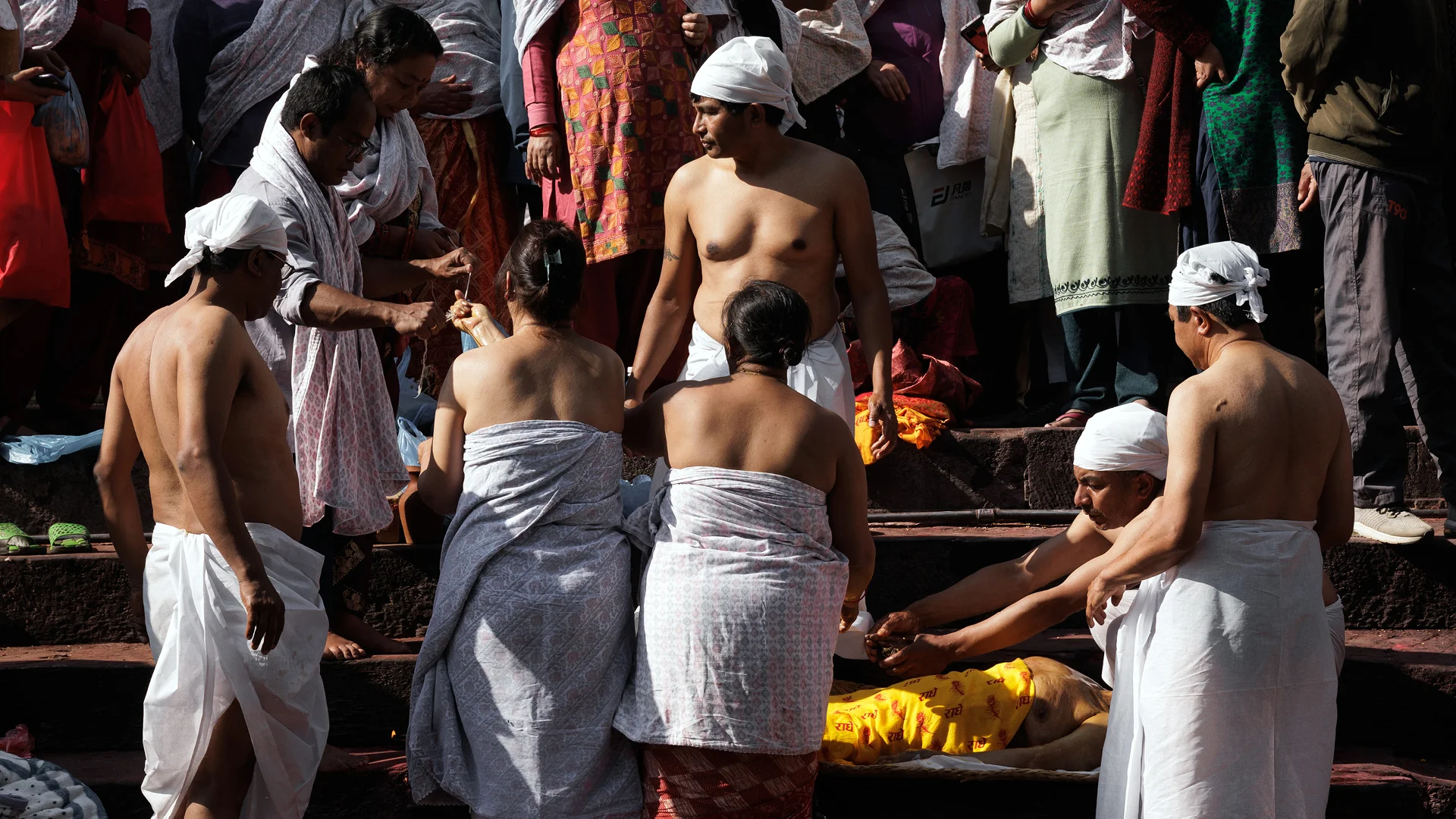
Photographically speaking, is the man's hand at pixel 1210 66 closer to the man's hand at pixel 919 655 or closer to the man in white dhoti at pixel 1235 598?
the man in white dhoti at pixel 1235 598

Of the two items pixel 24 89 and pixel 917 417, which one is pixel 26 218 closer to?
pixel 24 89

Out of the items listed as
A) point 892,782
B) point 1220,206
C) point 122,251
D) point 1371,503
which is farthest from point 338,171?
point 1371,503

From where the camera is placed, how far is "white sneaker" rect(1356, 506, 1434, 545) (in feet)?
16.5

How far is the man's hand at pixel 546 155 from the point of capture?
589cm

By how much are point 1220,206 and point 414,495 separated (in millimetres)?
3366

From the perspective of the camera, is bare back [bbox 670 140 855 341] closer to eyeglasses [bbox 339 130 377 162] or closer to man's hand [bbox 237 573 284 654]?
eyeglasses [bbox 339 130 377 162]

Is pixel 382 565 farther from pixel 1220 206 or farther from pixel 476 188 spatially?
pixel 1220 206

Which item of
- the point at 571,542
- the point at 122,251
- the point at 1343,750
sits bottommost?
the point at 1343,750

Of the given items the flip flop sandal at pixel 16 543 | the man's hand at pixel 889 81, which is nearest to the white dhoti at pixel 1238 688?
the man's hand at pixel 889 81

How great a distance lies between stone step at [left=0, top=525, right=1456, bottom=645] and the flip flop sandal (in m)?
0.15

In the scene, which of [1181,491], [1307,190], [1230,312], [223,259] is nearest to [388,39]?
[223,259]

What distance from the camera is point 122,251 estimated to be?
580cm

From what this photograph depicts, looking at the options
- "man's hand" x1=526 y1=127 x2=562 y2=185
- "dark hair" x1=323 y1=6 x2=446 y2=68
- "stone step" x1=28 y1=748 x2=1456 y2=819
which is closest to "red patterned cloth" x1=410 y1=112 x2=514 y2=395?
"man's hand" x1=526 y1=127 x2=562 y2=185

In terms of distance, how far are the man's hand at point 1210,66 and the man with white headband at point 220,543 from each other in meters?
3.73
